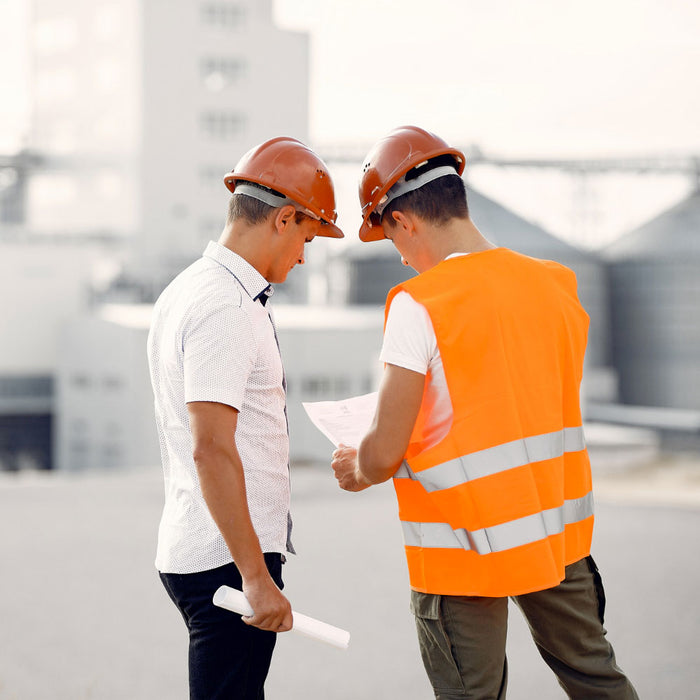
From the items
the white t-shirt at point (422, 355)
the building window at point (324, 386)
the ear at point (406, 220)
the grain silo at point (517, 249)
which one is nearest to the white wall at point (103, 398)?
the building window at point (324, 386)

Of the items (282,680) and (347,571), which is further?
(347,571)

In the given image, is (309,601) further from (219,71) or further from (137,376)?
(219,71)

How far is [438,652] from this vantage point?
215 cm

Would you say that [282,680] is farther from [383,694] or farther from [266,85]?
[266,85]

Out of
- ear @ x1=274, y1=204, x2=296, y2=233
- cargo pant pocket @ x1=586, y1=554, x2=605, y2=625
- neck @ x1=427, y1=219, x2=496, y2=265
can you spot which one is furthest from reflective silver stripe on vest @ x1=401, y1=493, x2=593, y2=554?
ear @ x1=274, y1=204, x2=296, y2=233

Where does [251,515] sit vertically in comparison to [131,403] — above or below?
above

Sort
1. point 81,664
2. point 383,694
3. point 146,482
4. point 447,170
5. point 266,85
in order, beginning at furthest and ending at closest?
1. point 266,85
2. point 146,482
3. point 81,664
4. point 383,694
5. point 447,170

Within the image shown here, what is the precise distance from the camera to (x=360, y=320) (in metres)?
22.8

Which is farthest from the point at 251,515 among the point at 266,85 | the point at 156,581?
the point at 266,85

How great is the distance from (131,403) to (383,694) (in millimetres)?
21217

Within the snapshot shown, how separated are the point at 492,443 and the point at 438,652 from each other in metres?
0.51

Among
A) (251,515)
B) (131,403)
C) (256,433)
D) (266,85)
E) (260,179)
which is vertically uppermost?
(266,85)

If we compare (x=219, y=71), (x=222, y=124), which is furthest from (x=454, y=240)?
(x=219, y=71)

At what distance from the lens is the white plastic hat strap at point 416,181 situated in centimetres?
222
